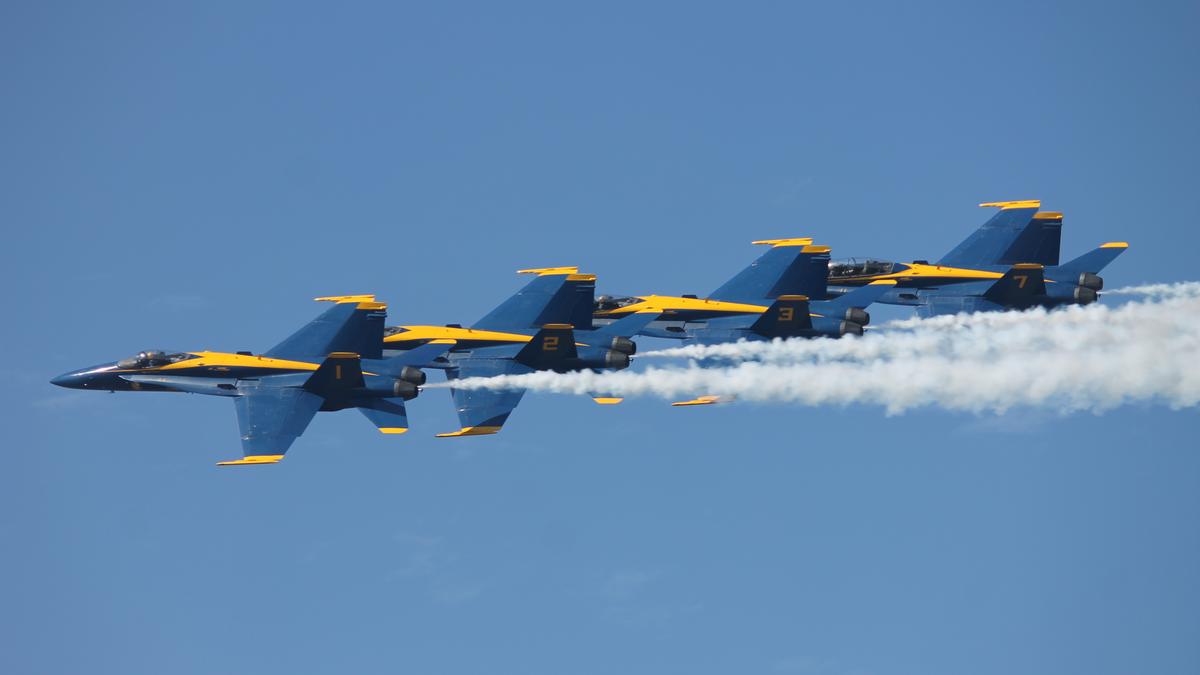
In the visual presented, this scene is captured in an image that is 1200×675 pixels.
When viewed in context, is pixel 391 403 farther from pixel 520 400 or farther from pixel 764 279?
pixel 764 279

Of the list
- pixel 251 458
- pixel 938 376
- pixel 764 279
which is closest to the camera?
pixel 251 458

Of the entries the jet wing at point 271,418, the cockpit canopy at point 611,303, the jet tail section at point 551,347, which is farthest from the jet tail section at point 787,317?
the jet wing at point 271,418

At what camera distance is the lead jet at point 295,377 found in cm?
12112

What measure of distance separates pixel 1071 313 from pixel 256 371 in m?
42.5

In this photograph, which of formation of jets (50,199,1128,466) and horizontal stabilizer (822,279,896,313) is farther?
horizontal stabilizer (822,279,896,313)

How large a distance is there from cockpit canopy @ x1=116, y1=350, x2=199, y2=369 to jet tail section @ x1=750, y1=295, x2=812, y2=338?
29587 millimetres

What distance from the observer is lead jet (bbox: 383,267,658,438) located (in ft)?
Answer: 409

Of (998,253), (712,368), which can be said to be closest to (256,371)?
(712,368)

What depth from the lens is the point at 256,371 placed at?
123812mm

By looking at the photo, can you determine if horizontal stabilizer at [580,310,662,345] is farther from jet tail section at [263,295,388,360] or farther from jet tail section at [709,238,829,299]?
jet tail section at [263,295,388,360]

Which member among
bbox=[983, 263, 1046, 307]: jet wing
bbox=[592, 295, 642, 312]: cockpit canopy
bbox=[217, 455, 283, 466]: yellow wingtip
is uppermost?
bbox=[983, 263, 1046, 307]: jet wing

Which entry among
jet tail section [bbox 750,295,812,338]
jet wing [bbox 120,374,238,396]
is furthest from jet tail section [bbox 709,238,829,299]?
jet wing [bbox 120,374,238,396]

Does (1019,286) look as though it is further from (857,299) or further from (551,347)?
(551,347)

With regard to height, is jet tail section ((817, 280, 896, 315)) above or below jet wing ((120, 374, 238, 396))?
above
